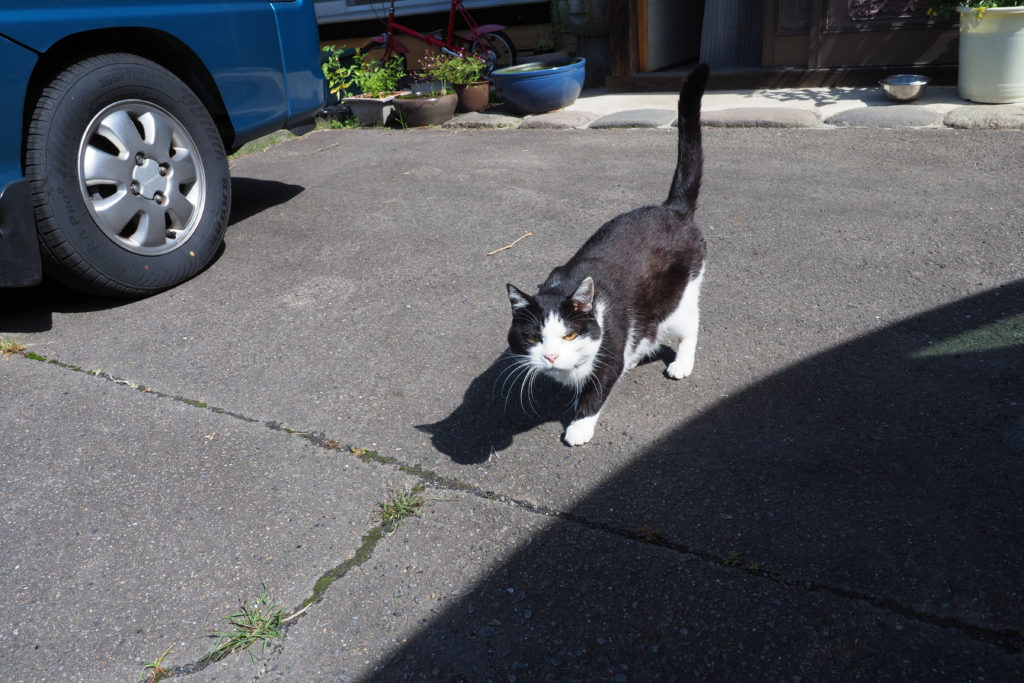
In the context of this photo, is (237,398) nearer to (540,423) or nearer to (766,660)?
(540,423)

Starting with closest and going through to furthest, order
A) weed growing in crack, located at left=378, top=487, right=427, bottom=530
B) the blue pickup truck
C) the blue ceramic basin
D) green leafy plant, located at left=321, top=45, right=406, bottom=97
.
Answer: weed growing in crack, located at left=378, top=487, right=427, bottom=530
the blue pickup truck
the blue ceramic basin
green leafy plant, located at left=321, top=45, right=406, bottom=97

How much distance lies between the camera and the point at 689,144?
320 centimetres

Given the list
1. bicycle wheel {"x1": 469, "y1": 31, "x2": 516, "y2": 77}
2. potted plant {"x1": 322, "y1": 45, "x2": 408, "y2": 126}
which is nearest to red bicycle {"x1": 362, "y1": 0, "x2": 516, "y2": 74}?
bicycle wheel {"x1": 469, "y1": 31, "x2": 516, "y2": 77}

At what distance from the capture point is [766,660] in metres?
1.85

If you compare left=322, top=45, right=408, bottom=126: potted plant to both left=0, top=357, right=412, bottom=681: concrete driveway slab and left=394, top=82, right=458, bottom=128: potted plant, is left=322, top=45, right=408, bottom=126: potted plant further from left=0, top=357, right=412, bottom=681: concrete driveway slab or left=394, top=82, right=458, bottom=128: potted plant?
left=0, top=357, right=412, bottom=681: concrete driveway slab

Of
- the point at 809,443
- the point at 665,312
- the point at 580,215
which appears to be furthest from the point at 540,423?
the point at 580,215

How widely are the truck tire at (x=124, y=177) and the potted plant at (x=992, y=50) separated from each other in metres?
5.57

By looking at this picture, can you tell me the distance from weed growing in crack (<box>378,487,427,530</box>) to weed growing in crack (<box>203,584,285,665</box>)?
43 cm

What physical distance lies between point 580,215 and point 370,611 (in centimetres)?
→ 318

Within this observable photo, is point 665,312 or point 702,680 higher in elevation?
point 665,312

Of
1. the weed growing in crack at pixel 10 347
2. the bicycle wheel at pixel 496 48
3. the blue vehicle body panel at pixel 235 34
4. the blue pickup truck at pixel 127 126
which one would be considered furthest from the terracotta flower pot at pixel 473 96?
the weed growing in crack at pixel 10 347

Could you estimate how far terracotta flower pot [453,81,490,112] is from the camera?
25.7 feet

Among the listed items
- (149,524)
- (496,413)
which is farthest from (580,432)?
(149,524)

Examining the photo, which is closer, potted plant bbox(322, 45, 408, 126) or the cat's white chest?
the cat's white chest
